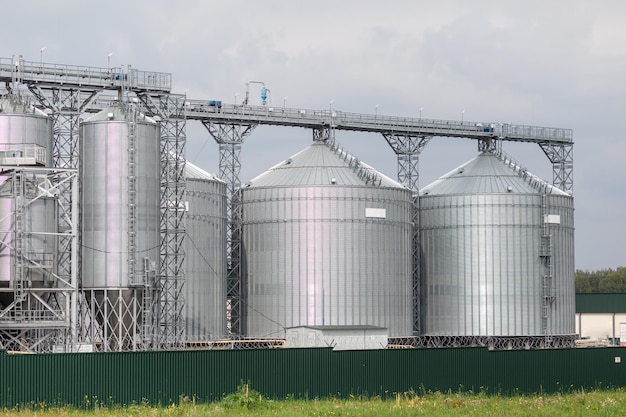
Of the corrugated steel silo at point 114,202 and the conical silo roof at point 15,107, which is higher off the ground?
the conical silo roof at point 15,107

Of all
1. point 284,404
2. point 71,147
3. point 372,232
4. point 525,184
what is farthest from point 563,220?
point 284,404

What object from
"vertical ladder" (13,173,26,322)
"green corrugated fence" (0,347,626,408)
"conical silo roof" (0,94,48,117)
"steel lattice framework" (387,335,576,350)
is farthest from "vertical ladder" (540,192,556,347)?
"vertical ladder" (13,173,26,322)

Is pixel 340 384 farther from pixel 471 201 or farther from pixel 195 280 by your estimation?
pixel 471 201

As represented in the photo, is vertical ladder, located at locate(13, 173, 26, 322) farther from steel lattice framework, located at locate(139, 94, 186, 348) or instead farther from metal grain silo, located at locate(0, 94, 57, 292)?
steel lattice framework, located at locate(139, 94, 186, 348)

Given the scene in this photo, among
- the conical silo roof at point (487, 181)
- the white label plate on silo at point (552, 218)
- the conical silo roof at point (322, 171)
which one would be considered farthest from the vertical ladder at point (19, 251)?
the white label plate on silo at point (552, 218)

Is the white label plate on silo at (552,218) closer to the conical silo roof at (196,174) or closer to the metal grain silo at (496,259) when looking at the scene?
the metal grain silo at (496,259)

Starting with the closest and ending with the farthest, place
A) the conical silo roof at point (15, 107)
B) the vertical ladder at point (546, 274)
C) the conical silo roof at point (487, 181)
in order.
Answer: the conical silo roof at point (15, 107)
the vertical ladder at point (546, 274)
the conical silo roof at point (487, 181)

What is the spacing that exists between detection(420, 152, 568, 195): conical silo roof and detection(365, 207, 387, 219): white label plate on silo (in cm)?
1065

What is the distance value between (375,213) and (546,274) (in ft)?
56.5

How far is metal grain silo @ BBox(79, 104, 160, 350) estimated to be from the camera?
246 feet

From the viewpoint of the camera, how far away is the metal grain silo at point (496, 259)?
320 feet

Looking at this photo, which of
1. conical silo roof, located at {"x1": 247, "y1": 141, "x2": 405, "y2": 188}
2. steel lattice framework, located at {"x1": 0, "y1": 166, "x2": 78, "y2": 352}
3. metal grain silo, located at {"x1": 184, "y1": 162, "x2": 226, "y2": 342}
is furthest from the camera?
conical silo roof, located at {"x1": 247, "y1": 141, "x2": 405, "y2": 188}

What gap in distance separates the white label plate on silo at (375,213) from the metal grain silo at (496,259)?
9.53 m

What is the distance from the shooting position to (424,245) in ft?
332
